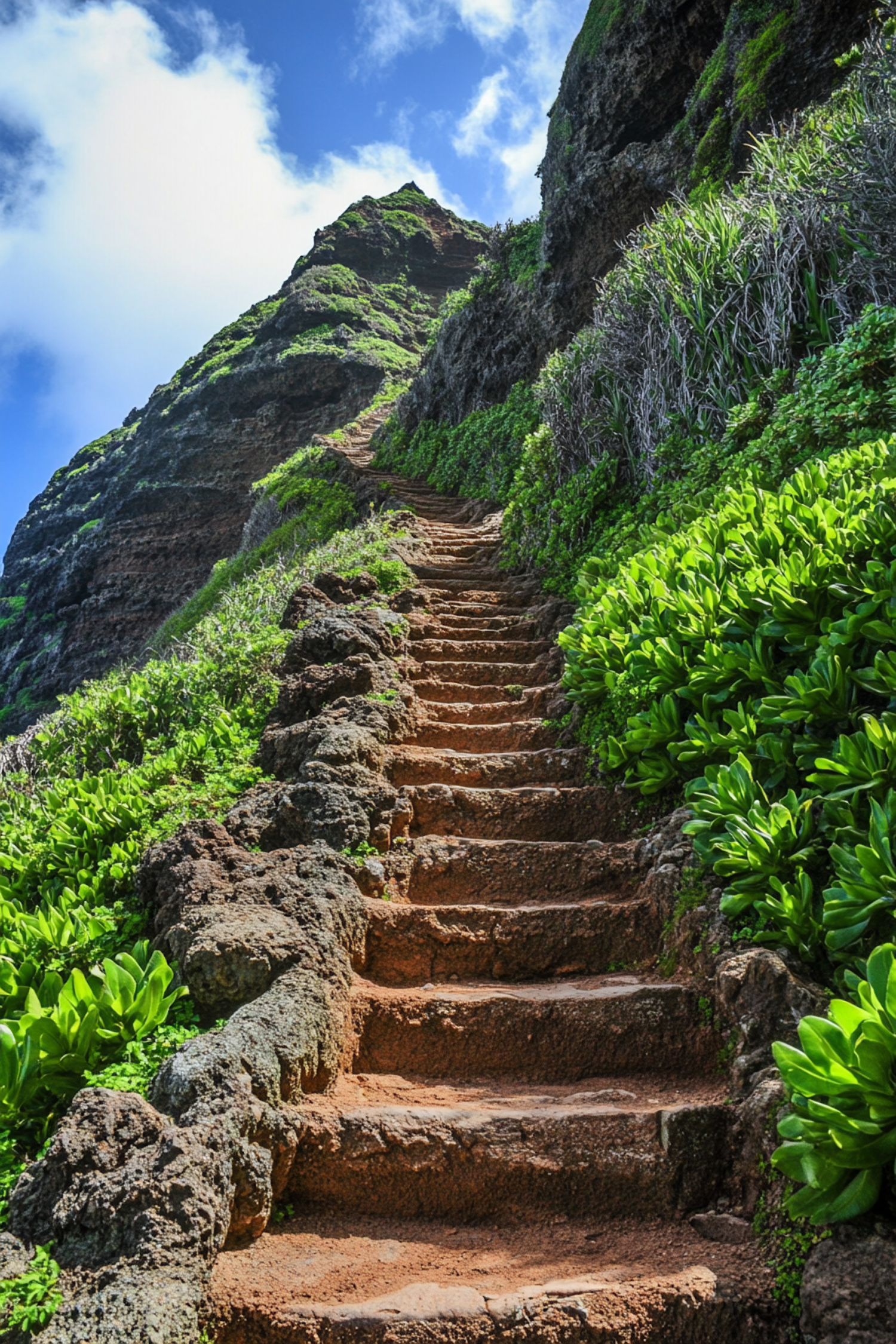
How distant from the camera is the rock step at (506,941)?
123 inches

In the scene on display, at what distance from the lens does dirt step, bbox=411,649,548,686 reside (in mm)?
5758

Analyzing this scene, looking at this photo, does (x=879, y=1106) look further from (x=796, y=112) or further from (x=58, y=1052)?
(x=796, y=112)

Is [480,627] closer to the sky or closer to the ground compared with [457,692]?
closer to the sky

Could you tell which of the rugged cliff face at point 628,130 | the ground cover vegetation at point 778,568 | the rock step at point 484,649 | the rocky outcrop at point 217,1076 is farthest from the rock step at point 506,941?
the rugged cliff face at point 628,130

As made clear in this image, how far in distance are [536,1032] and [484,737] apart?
7.79ft

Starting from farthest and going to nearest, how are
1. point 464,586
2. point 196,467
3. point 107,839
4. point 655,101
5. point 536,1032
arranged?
point 196,467 → point 655,101 → point 464,586 → point 107,839 → point 536,1032

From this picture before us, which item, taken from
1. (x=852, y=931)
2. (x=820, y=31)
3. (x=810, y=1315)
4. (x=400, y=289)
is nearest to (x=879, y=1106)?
(x=810, y=1315)

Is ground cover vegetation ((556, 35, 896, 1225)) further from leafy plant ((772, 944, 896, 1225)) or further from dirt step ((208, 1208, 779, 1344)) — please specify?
dirt step ((208, 1208, 779, 1344))

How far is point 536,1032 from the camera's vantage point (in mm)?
2756

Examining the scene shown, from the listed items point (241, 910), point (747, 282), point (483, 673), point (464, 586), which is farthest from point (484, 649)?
point (241, 910)

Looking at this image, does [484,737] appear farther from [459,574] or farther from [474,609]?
[459,574]

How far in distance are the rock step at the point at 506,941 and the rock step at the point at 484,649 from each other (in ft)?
10.0

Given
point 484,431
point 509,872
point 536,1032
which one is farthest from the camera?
point 484,431

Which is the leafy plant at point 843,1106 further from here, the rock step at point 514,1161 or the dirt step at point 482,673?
the dirt step at point 482,673
